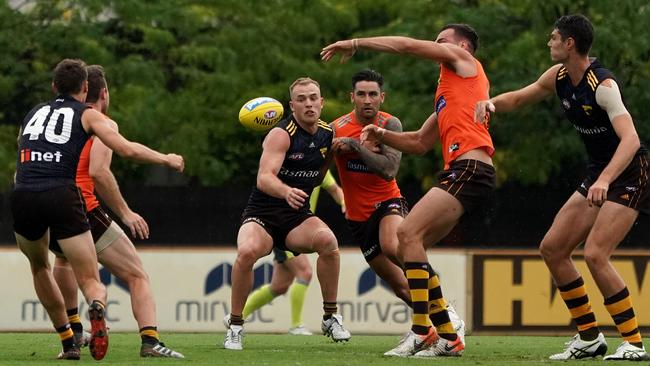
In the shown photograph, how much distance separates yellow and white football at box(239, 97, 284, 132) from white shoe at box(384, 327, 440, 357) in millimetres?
2677

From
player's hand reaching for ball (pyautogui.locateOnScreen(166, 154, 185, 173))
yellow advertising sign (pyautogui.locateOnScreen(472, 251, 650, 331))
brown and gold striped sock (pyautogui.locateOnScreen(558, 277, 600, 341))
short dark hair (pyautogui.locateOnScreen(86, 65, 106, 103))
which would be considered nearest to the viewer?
player's hand reaching for ball (pyautogui.locateOnScreen(166, 154, 185, 173))

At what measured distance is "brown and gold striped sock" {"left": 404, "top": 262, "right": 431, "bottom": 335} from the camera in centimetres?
972

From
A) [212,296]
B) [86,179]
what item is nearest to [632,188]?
[86,179]

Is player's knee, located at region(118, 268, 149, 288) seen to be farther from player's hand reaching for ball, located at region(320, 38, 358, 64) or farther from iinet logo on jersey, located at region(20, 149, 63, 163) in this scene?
player's hand reaching for ball, located at region(320, 38, 358, 64)

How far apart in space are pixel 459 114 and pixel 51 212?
2917mm

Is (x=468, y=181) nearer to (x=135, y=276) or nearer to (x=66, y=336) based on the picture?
(x=135, y=276)

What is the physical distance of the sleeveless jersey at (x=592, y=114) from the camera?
9.44 metres

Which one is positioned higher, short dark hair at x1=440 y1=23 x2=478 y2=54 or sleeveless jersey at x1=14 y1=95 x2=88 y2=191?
short dark hair at x1=440 y1=23 x2=478 y2=54

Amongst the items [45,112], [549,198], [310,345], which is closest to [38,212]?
[45,112]

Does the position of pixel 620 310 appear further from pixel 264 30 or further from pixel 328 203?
pixel 264 30

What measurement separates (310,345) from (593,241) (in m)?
3.24

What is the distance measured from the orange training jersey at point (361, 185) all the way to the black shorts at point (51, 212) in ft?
9.42

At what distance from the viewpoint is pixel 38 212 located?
30.0 ft

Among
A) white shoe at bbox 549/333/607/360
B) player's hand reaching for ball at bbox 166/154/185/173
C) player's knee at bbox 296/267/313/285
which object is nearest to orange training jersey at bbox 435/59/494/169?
white shoe at bbox 549/333/607/360
